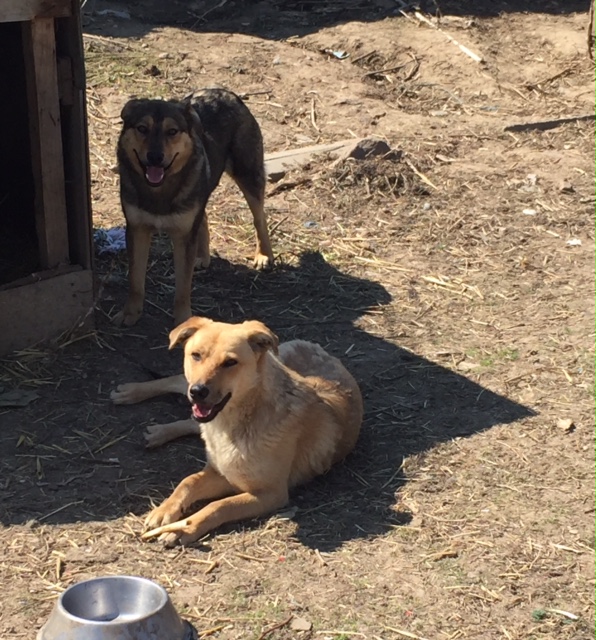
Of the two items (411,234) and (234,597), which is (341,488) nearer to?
(234,597)

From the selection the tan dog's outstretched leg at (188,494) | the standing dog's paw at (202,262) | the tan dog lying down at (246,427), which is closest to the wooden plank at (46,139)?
the standing dog's paw at (202,262)

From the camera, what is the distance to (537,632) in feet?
14.8

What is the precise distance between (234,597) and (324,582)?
0.43 meters

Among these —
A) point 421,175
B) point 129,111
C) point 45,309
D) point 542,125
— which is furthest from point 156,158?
point 542,125

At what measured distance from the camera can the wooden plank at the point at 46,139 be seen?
662 cm

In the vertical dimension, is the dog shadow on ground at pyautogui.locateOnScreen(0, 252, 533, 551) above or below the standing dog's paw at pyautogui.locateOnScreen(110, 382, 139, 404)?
below

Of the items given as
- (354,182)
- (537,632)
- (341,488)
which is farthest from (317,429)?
(354,182)

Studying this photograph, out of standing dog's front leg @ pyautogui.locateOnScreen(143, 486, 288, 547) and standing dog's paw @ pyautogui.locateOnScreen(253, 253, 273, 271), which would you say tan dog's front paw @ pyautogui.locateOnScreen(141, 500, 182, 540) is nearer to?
standing dog's front leg @ pyautogui.locateOnScreen(143, 486, 288, 547)

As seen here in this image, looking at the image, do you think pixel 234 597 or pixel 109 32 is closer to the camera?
pixel 234 597

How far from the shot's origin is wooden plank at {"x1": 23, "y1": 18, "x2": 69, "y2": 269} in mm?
6617

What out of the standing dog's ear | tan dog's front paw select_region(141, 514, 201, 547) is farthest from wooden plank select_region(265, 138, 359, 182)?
tan dog's front paw select_region(141, 514, 201, 547)

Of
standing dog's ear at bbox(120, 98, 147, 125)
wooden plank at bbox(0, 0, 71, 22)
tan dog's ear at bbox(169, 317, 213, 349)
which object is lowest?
tan dog's ear at bbox(169, 317, 213, 349)

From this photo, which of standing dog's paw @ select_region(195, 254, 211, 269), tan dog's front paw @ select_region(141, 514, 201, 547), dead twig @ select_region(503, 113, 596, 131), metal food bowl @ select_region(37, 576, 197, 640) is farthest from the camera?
dead twig @ select_region(503, 113, 596, 131)

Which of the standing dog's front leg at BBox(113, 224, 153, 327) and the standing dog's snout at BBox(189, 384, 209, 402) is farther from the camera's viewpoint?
the standing dog's front leg at BBox(113, 224, 153, 327)
